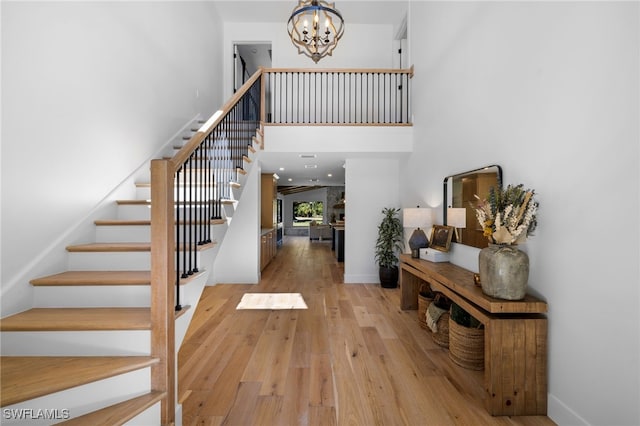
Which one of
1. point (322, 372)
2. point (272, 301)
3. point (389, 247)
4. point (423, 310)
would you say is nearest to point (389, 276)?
point (389, 247)

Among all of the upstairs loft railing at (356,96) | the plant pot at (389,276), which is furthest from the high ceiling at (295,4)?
the plant pot at (389,276)

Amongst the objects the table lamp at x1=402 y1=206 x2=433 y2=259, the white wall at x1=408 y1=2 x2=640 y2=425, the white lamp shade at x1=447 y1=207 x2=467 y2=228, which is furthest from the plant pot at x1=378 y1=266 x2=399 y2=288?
the white wall at x1=408 y1=2 x2=640 y2=425

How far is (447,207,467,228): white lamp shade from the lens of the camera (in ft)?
9.57

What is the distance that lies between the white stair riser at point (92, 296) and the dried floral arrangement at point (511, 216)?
7.93 ft

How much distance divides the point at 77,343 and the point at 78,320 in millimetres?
128

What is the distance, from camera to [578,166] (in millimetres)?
1627

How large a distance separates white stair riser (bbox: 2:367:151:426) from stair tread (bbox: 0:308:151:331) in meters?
0.26

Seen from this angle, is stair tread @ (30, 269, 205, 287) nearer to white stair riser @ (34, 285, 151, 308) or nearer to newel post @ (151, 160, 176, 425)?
white stair riser @ (34, 285, 151, 308)

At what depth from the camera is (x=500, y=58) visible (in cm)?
233

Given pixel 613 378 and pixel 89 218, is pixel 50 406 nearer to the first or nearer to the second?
pixel 89 218

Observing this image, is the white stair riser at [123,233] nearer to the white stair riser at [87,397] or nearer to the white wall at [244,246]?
the white stair riser at [87,397]

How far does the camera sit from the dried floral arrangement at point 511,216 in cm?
185

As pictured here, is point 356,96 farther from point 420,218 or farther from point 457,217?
point 457,217

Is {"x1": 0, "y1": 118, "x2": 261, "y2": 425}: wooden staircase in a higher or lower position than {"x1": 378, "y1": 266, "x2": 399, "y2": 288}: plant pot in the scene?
higher
